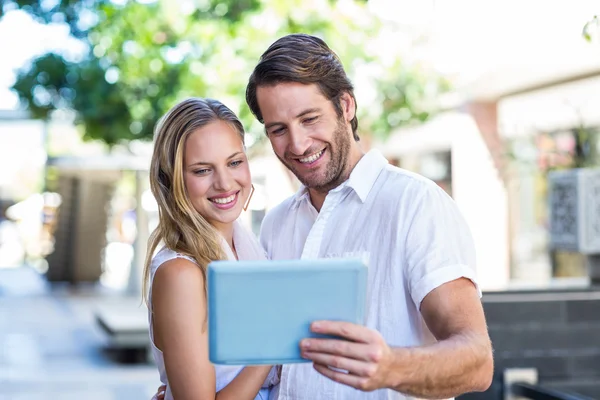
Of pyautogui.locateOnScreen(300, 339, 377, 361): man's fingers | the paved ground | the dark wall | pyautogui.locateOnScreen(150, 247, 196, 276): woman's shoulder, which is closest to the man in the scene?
pyautogui.locateOnScreen(300, 339, 377, 361): man's fingers

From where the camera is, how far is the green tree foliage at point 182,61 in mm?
8688

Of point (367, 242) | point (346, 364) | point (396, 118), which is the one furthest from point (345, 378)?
point (396, 118)

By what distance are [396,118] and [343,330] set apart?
1035cm

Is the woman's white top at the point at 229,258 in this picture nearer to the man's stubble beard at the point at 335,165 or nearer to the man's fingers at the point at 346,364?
the man's stubble beard at the point at 335,165

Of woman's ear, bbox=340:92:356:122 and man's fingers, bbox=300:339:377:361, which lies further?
woman's ear, bbox=340:92:356:122

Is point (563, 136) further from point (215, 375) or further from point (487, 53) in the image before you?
point (215, 375)

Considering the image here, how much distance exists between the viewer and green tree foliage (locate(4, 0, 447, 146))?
8.69 metres

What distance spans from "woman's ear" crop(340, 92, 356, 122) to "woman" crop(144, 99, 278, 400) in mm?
294

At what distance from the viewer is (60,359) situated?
9.46 m

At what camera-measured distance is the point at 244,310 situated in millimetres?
1527

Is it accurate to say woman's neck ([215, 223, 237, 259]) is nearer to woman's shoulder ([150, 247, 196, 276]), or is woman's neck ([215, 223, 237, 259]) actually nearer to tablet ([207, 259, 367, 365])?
woman's shoulder ([150, 247, 196, 276])

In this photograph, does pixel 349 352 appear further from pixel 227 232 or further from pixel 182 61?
pixel 182 61

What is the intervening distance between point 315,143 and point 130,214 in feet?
67.3

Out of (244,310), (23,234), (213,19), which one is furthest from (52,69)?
(23,234)
